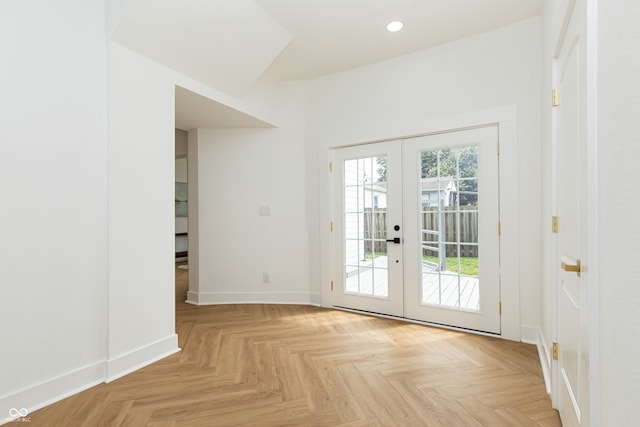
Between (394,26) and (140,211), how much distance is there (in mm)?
2810

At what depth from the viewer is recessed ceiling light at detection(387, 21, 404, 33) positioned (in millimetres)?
2920

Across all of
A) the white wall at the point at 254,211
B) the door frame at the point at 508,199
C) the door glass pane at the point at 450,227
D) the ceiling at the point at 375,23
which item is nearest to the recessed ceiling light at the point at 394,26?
the ceiling at the point at 375,23

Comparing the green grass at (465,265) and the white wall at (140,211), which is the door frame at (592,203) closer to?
the green grass at (465,265)

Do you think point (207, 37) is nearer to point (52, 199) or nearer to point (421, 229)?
point (52, 199)

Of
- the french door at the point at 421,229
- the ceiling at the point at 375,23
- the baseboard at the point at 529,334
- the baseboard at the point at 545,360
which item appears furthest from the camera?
the french door at the point at 421,229

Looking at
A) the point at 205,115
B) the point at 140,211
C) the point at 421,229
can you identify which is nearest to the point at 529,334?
the point at 421,229

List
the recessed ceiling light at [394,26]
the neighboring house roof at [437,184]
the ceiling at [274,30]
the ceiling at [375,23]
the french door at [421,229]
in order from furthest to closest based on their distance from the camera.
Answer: the neighboring house roof at [437,184] < the french door at [421,229] < the recessed ceiling light at [394,26] < the ceiling at [375,23] < the ceiling at [274,30]

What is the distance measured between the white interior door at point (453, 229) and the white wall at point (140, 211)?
239 cm

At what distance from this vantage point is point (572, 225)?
148cm

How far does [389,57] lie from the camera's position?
11.5 feet

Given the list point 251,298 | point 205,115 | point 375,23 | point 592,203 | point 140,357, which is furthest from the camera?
point 251,298

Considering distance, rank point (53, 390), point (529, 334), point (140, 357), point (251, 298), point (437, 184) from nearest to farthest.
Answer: point (53, 390) < point (140, 357) < point (529, 334) < point (437, 184) < point (251, 298)

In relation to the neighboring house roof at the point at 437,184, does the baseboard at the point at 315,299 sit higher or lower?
lower

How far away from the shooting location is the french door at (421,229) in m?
3.03
